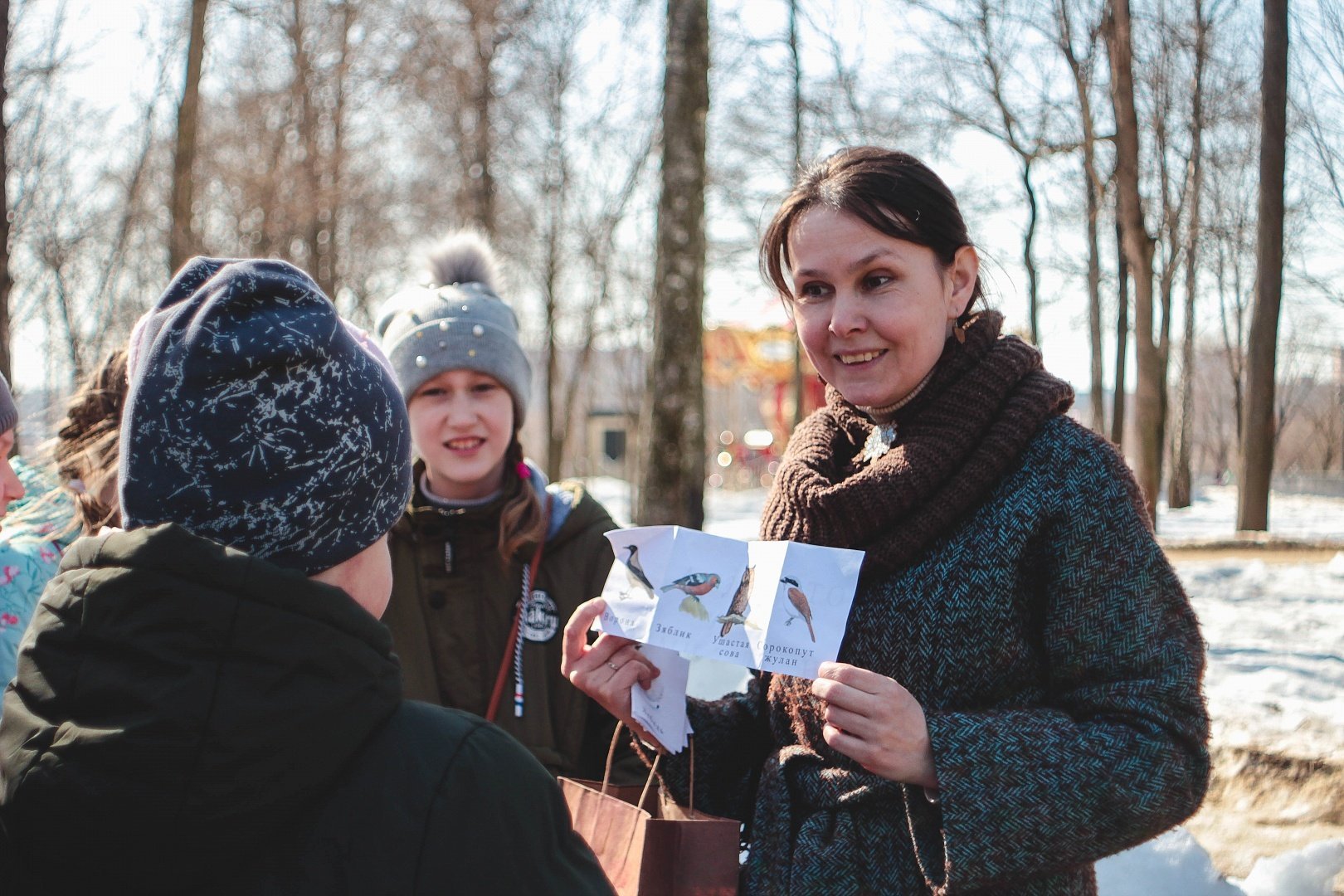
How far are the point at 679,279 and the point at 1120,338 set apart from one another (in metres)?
14.1

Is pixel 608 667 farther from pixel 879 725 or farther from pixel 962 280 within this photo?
pixel 962 280

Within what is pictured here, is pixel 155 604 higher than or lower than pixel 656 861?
higher

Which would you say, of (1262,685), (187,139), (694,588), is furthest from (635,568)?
(187,139)

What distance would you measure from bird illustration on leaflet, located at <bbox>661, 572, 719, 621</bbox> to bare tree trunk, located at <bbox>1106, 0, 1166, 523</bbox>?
10.8 m


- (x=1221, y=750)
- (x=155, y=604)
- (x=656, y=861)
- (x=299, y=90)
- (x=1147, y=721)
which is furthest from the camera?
(x=299, y=90)

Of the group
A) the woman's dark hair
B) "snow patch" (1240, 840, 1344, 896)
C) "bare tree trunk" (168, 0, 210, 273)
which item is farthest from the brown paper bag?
"bare tree trunk" (168, 0, 210, 273)

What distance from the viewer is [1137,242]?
11805 mm

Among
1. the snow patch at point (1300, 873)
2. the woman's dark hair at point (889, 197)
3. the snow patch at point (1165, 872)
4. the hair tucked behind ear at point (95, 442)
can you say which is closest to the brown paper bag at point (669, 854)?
the woman's dark hair at point (889, 197)

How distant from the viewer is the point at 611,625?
1873mm

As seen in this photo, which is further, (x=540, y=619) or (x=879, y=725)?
(x=540, y=619)

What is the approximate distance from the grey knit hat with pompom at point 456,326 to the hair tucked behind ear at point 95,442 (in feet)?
2.44

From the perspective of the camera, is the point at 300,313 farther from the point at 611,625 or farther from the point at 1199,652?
the point at 1199,652

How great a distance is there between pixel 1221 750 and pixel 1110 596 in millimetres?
3296

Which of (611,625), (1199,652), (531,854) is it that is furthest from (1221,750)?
(531,854)
